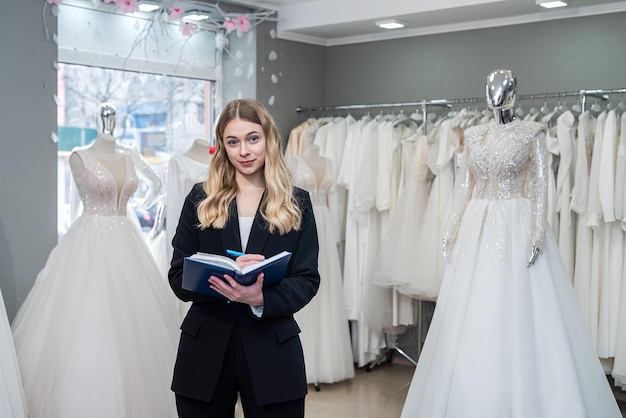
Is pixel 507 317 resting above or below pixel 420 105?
below

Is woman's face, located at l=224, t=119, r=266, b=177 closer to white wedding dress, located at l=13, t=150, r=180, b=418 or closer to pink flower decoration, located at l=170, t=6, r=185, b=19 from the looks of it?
white wedding dress, located at l=13, t=150, r=180, b=418

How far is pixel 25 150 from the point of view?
446 centimetres

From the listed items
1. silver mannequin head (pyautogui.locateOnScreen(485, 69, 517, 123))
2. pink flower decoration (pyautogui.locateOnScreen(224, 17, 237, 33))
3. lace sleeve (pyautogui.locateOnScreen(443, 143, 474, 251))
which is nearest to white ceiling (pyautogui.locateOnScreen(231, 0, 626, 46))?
pink flower decoration (pyautogui.locateOnScreen(224, 17, 237, 33))

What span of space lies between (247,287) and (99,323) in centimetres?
186

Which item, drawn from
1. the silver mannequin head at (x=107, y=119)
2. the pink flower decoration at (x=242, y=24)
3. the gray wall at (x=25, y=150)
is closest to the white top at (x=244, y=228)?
the silver mannequin head at (x=107, y=119)

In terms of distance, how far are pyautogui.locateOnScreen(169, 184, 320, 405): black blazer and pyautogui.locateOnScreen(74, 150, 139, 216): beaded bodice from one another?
181cm

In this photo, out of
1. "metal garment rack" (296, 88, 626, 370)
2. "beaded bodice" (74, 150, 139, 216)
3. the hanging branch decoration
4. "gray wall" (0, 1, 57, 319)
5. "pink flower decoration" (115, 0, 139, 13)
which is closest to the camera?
"beaded bodice" (74, 150, 139, 216)

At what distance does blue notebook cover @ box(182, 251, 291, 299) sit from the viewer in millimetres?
2186

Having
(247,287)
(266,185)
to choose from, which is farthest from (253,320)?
(266,185)

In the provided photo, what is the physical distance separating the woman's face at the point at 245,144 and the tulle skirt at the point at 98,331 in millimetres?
1739

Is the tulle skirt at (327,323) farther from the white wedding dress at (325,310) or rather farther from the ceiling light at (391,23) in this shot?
the ceiling light at (391,23)

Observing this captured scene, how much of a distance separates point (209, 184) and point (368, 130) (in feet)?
10.7

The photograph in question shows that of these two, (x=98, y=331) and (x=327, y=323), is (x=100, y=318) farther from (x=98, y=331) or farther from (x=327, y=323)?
(x=327, y=323)

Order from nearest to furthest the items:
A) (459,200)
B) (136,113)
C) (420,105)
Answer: (459,200) < (136,113) < (420,105)
